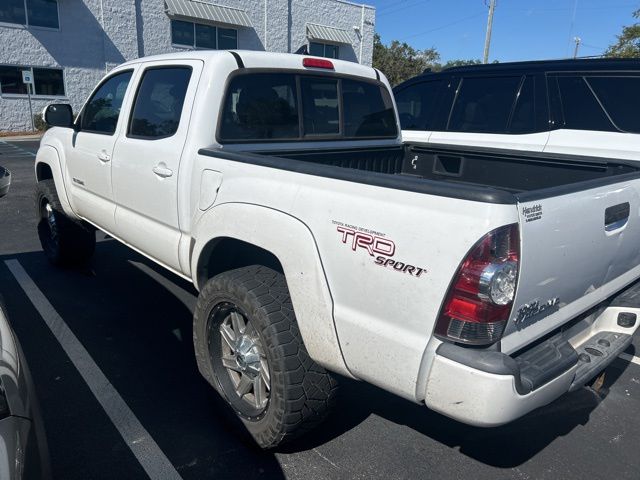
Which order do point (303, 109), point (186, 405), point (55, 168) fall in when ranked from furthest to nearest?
point (55, 168) < point (303, 109) < point (186, 405)

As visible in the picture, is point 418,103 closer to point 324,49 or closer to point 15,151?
point 15,151

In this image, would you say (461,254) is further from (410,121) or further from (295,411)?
(410,121)

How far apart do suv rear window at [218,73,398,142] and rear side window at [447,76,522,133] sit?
196 cm

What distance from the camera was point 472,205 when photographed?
1.80 metres

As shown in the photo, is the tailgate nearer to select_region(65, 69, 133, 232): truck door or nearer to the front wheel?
the front wheel

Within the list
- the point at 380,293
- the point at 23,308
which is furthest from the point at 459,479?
the point at 23,308

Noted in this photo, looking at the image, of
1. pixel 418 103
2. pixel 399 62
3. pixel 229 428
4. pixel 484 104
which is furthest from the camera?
pixel 399 62

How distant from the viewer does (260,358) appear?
2684 mm

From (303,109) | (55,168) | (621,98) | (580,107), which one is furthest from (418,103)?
(55,168)

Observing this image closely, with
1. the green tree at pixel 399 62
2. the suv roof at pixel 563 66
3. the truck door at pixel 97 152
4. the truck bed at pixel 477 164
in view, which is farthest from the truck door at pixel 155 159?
the green tree at pixel 399 62

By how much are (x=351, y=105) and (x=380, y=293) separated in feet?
7.72

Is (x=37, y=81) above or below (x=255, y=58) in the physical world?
above

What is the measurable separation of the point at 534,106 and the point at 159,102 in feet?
12.8

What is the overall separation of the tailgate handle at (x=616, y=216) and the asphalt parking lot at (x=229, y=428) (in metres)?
1.27
